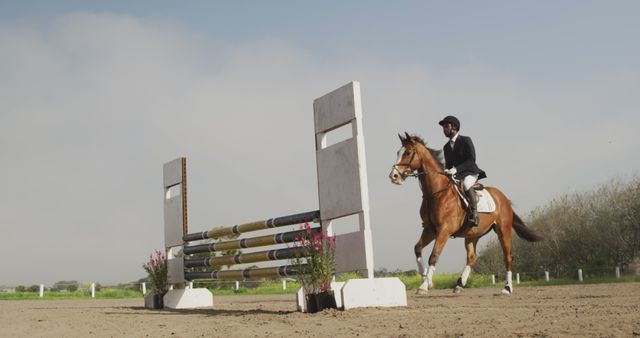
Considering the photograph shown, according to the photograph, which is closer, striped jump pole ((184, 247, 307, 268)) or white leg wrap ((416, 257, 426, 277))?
striped jump pole ((184, 247, 307, 268))

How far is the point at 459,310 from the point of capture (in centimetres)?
728

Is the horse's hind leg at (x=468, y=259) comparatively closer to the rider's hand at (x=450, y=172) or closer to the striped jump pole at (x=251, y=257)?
the rider's hand at (x=450, y=172)

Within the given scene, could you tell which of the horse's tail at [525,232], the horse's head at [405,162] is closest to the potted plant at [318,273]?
the horse's head at [405,162]

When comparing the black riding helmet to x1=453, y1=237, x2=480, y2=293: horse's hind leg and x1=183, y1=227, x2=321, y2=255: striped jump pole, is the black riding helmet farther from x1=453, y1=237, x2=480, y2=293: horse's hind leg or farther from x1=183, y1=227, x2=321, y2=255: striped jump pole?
x1=183, y1=227, x2=321, y2=255: striped jump pole

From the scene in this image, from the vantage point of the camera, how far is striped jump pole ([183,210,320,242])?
9.14 m

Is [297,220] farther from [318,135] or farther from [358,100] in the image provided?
[358,100]

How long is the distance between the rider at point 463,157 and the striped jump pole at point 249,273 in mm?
2906

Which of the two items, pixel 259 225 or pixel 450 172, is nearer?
pixel 450 172

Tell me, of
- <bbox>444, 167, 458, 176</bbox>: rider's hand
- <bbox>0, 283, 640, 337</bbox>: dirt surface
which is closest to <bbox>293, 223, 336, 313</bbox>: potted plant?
<bbox>0, 283, 640, 337</bbox>: dirt surface

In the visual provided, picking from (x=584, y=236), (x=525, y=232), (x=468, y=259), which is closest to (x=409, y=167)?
(x=468, y=259)

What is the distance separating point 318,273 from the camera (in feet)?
27.0

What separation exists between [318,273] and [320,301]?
359mm

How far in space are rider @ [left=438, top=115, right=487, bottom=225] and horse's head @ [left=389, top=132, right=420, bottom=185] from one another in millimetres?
928

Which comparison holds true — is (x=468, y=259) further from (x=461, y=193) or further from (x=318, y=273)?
(x=318, y=273)
